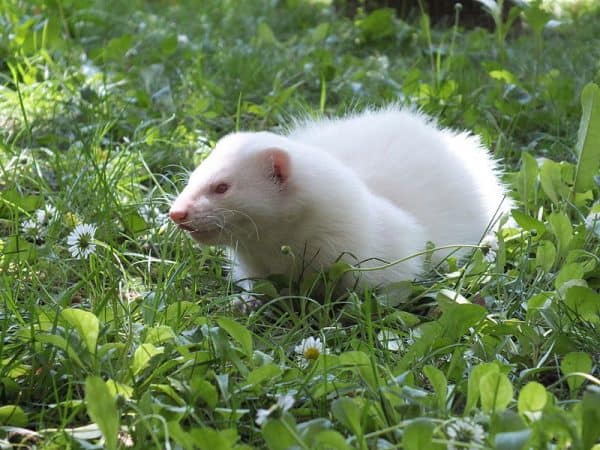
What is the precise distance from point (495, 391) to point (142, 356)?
840 millimetres

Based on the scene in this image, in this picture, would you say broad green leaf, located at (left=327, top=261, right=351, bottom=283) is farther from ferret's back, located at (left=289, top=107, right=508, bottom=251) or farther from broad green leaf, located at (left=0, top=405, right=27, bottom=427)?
broad green leaf, located at (left=0, top=405, right=27, bottom=427)

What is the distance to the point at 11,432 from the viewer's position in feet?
6.95

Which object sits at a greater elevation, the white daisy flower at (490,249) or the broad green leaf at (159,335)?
the broad green leaf at (159,335)

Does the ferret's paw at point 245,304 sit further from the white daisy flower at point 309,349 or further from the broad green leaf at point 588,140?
the broad green leaf at point 588,140

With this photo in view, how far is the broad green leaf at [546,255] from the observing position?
9.77 ft

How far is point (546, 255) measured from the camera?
299cm

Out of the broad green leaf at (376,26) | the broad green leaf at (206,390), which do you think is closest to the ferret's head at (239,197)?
the broad green leaf at (206,390)

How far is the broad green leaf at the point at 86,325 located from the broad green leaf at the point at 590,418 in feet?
3.71

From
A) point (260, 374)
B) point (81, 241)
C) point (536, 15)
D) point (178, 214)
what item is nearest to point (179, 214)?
point (178, 214)

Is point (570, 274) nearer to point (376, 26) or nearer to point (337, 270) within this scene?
point (337, 270)

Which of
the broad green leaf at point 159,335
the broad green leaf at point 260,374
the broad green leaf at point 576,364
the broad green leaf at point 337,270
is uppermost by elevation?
the broad green leaf at point 576,364

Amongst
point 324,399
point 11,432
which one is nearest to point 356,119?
point 324,399

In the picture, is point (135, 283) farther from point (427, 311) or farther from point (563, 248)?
point (563, 248)

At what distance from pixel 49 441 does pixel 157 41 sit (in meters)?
4.23
